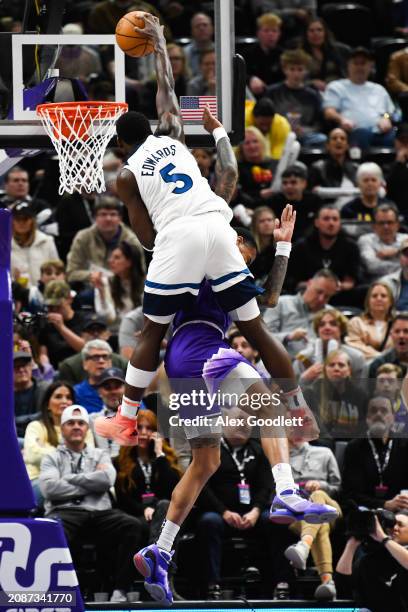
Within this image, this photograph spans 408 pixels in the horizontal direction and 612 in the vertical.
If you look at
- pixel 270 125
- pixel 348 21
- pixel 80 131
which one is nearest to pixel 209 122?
pixel 80 131

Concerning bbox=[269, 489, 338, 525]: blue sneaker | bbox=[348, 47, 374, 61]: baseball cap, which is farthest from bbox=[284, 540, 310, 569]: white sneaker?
bbox=[348, 47, 374, 61]: baseball cap

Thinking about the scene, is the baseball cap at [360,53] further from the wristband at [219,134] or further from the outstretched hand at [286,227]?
the wristband at [219,134]

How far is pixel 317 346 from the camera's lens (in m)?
12.5

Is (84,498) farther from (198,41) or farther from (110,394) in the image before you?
(198,41)

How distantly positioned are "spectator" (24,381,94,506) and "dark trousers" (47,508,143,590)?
51 centimetres

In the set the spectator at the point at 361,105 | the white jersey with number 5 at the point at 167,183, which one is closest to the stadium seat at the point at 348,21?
the spectator at the point at 361,105

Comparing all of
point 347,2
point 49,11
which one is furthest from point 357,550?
point 347,2

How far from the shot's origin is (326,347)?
40.8ft

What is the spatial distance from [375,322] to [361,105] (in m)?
4.20

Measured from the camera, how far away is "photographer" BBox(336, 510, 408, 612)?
34.3 ft

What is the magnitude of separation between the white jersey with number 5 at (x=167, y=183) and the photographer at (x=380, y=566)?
10.8 feet

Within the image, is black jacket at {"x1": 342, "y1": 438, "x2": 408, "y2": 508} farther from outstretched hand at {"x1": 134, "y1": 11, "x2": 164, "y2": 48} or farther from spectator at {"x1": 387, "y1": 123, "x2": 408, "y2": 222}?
spectator at {"x1": 387, "y1": 123, "x2": 408, "y2": 222}

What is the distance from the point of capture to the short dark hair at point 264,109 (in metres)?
15.1

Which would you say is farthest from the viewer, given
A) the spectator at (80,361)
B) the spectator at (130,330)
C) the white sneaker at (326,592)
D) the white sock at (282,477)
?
the spectator at (130,330)
